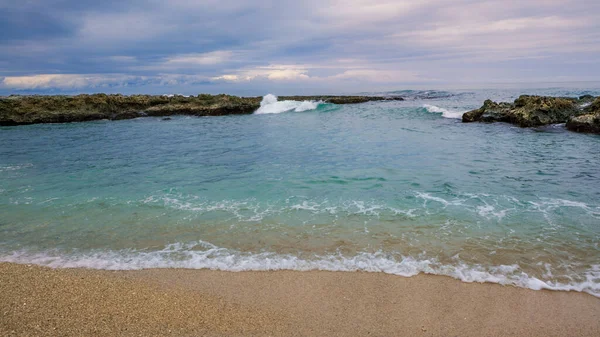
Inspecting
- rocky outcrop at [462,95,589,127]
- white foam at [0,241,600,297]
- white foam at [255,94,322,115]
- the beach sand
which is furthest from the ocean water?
white foam at [255,94,322,115]

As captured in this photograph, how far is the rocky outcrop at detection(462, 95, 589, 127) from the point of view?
60.7ft

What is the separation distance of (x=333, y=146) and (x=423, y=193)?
717 cm

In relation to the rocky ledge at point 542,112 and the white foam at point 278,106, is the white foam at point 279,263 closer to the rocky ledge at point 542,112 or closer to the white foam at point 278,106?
the rocky ledge at point 542,112

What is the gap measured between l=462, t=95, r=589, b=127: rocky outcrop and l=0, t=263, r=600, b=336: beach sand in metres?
17.8

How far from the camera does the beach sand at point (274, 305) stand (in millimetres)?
3414

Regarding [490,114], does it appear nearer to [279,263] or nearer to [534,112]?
[534,112]

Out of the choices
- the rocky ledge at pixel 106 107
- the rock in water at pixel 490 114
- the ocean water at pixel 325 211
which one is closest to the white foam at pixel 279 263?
the ocean water at pixel 325 211

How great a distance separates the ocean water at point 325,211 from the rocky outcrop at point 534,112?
212 inches

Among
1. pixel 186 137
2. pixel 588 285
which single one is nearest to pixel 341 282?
pixel 588 285

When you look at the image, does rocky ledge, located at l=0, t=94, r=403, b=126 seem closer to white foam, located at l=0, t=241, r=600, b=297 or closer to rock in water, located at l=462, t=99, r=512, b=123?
rock in water, located at l=462, t=99, r=512, b=123

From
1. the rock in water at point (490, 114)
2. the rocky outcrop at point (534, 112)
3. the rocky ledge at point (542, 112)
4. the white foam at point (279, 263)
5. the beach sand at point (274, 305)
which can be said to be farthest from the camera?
the rock in water at point (490, 114)

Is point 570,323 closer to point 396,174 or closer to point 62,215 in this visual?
point 396,174

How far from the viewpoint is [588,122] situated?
1593cm

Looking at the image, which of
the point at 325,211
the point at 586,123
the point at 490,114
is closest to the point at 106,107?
the point at 490,114
